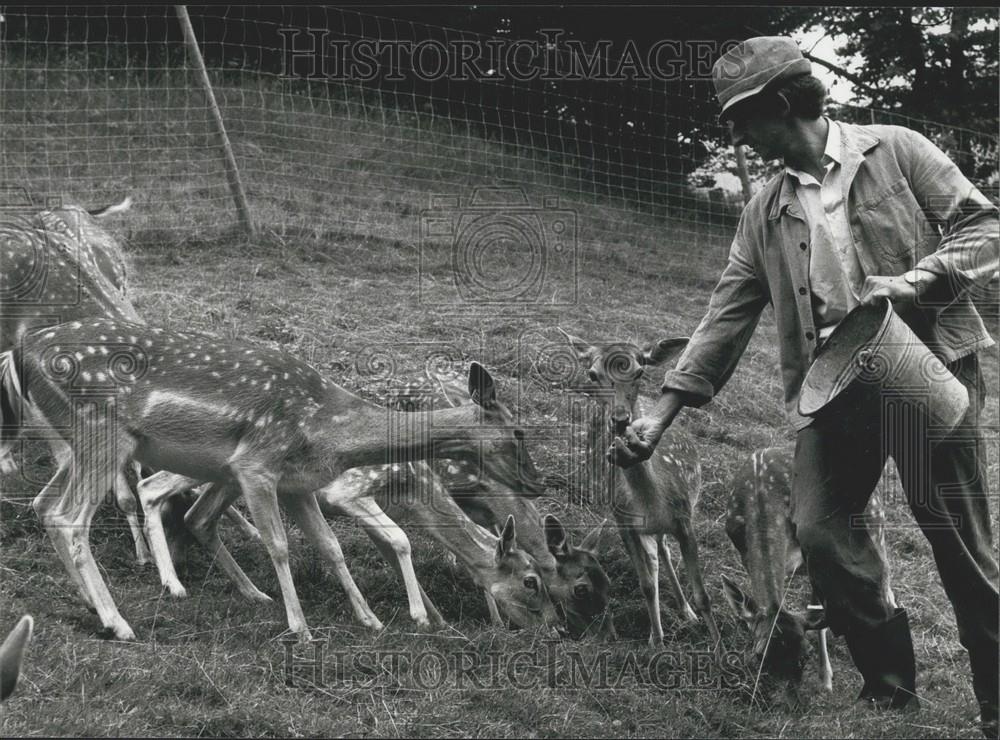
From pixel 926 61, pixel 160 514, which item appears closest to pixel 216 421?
pixel 160 514

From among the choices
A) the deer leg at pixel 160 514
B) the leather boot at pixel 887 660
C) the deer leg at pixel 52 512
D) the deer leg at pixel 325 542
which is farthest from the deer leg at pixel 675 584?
the deer leg at pixel 52 512

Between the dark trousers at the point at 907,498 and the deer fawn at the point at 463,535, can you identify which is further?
the deer fawn at the point at 463,535

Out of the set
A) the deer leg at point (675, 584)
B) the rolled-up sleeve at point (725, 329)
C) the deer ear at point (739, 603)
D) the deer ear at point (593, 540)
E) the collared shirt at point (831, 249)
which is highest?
the collared shirt at point (831, 249)

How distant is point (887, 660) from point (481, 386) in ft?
7.65

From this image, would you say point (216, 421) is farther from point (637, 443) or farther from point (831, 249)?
point (831, 249)

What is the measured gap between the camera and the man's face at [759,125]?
434cm

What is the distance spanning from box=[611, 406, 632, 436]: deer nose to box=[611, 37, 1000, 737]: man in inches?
68.1

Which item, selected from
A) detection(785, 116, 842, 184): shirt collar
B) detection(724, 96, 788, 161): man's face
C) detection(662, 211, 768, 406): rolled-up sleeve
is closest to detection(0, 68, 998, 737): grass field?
detection(662, 211, 768, 406): rolled-up sleeve

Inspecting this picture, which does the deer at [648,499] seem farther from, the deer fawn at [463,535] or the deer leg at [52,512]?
the deer leg at [52,512]

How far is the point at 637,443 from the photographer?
457cm

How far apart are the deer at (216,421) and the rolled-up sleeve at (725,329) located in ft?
4.88

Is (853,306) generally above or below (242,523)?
above

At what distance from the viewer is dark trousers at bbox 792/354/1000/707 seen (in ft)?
13.8

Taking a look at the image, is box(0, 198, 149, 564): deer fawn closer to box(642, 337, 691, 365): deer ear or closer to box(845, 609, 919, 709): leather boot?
box(642, 337, 691, 365): deer ear
